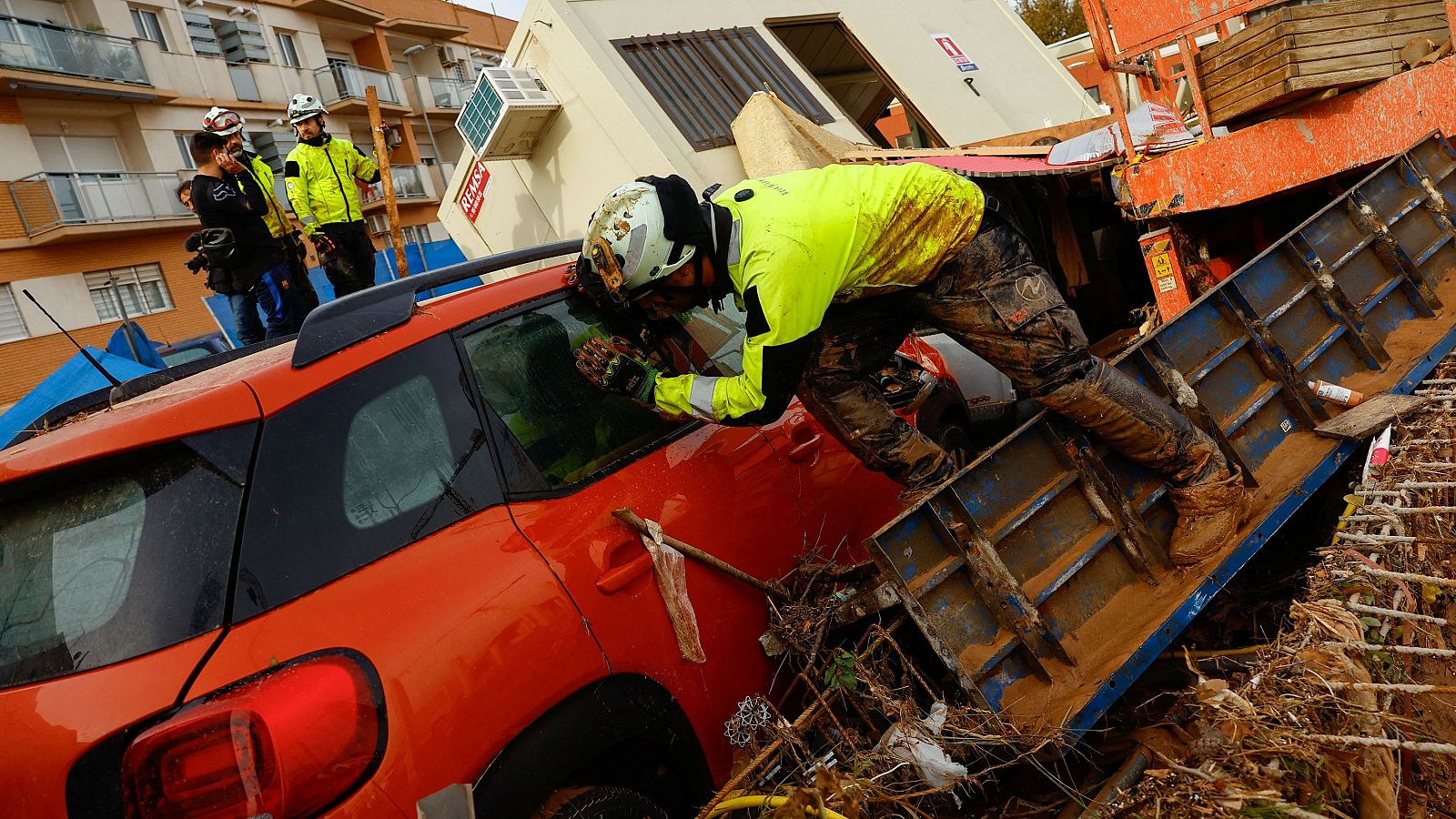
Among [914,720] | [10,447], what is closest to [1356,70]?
[914,720]

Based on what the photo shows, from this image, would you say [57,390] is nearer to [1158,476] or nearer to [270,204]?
[270,204]

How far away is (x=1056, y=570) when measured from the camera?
3199 mm

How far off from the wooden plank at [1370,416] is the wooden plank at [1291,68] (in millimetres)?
1698

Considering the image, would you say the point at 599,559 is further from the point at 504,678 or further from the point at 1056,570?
the point at 1056,570

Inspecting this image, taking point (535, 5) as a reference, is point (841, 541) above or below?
below

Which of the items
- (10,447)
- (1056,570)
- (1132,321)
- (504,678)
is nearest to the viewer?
(504,678)

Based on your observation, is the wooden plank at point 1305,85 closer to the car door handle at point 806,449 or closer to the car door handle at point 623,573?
the car door handle at point 806,449

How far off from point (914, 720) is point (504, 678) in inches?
46.5

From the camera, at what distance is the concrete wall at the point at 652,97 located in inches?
294

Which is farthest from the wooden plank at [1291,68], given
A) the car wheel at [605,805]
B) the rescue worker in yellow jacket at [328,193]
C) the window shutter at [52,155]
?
the window shutter at [52,155]

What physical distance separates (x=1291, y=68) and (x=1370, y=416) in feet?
6.12

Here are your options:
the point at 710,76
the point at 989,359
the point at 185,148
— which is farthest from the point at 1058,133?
the point at 185,148

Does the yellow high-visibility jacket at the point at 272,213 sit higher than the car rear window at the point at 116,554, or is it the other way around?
the yellow high-visibility jacket at the point at 272,213

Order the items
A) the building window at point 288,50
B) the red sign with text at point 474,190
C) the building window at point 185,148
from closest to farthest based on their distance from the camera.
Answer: the red sign with text at point 474,190
the building window at point 185,148
the building window at point 288,50
